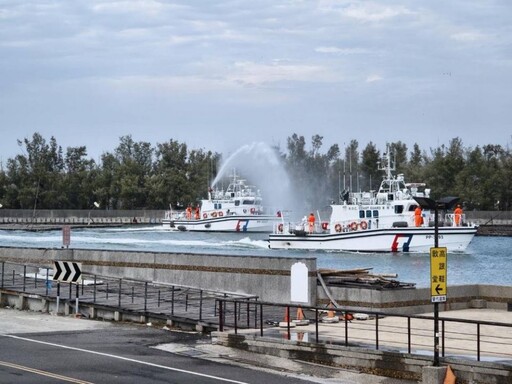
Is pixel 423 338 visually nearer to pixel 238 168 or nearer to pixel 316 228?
pixel 316 228

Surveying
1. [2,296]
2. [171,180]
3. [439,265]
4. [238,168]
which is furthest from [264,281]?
[171,180]

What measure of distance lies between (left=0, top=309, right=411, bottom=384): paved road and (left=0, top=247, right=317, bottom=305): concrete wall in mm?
4214

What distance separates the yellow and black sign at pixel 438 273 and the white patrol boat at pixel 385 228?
6094 centimetres

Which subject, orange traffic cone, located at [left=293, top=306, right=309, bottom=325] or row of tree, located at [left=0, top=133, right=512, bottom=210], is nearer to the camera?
orange traffic cone, located at [left=293, top=306, right=309, bottom=325]

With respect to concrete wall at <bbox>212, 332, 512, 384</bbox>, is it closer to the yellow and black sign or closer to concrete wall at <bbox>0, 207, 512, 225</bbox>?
the yellow and black sign

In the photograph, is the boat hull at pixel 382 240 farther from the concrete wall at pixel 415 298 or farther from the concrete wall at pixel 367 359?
the concrete wall at pixel 367 359

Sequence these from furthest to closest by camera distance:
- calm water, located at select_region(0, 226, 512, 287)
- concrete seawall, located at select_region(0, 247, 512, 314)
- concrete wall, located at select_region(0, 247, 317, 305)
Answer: calm water, located at select_region(0, 226, 512, 287) < concrete wall, located at select_region(0, 247, 317, 305) < concrete seawall, located at select_region(0, 247, 512, 314)

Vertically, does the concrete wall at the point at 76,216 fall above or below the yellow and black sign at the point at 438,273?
above

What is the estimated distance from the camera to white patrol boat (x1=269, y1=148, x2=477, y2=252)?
3359 inches

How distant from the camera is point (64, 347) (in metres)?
24.9

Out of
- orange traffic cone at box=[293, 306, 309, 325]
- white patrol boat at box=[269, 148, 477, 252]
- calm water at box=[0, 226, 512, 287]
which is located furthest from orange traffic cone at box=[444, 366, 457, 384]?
white patrol boat at box=[269, 148, 477, 252]

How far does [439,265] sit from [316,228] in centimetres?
8106

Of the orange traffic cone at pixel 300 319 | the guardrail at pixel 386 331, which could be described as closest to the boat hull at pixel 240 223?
the guardrail at pixel 386 331

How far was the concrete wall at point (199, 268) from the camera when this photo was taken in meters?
31.4
